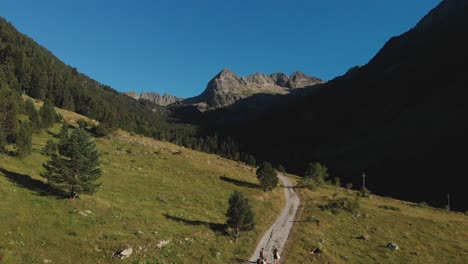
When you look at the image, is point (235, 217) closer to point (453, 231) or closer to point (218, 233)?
point (218, 233)

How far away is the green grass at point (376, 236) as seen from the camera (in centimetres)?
4456

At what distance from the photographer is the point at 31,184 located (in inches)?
1742

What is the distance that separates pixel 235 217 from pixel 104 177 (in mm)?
27133

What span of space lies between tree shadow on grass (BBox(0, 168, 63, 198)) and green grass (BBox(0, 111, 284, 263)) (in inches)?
5.3

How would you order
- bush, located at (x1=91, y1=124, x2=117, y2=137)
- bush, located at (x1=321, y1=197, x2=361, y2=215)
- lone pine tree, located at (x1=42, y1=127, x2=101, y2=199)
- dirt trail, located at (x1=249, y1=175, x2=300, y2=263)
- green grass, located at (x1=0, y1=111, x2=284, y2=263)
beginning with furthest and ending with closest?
bush, located at (x1=91, y1=124, x2=117, y2=137) < bush, located at (x1=321, y1=197, x2=361, y2=215) < lone pine tree, located at (x1=42, y1=127, x2=101, y2=199) < dirt trail, located at (x1=249, y1=175, x2=300, y2=263) < green grass, located at (x1=0, y1=111, x2=284, y2=263)

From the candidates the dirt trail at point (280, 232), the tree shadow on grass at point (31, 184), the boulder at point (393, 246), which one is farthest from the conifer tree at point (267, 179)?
the tree shadow on grass at point (31, 184)

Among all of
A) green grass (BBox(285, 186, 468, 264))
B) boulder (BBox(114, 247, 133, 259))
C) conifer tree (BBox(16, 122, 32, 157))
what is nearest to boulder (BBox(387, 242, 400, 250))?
green grass (BBox(285, 186, 468, 264))

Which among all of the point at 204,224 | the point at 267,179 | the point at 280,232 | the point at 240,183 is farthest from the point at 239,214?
the point at 240,183

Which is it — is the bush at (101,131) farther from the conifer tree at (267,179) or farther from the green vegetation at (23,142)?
the green vegetation at (23,142)

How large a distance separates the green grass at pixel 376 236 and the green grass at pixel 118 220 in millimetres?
5799

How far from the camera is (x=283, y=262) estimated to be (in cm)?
3728

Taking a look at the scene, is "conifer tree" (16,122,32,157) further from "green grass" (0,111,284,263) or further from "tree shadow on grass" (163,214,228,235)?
"tree shadow on grass" (163,214,228,235)

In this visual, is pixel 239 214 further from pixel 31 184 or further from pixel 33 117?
pixel 33 117

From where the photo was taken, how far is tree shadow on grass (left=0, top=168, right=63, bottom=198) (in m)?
42.4
